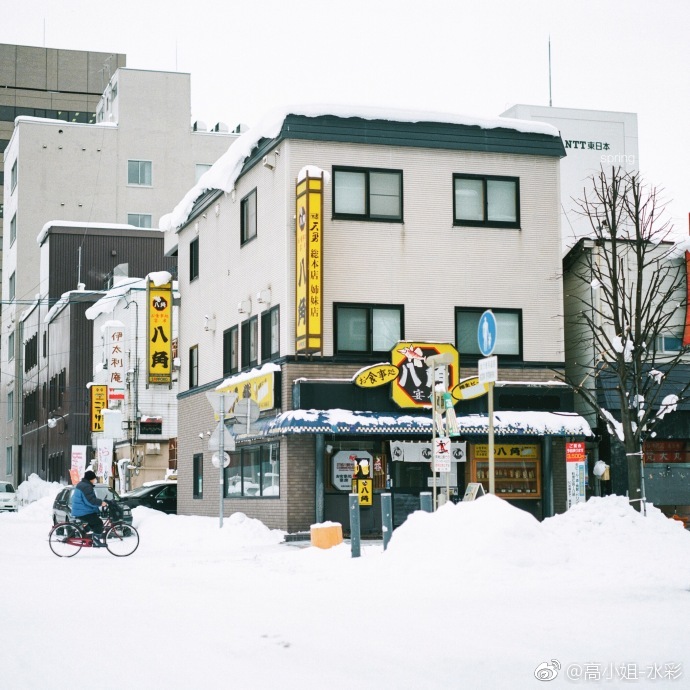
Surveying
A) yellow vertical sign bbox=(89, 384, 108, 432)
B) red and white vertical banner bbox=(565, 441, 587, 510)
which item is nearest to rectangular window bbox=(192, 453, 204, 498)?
red and white vertical banner bbox=(565, 441, 587, 510)

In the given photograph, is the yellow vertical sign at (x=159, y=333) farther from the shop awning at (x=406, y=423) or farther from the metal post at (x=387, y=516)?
the metal post at (x=387, y=516)

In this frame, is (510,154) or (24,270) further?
(24,270)

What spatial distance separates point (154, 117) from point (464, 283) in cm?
4571

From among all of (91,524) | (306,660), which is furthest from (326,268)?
(306,660)

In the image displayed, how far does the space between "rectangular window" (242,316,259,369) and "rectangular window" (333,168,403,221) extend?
405 cm

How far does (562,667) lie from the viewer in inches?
355

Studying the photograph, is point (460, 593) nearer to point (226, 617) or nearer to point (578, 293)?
point (226, 617)

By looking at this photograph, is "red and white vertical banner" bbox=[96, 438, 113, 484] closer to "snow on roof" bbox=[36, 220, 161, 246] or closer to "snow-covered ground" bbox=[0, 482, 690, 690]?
"snow-covered ground" bbox=[0, 482, 690, 690]

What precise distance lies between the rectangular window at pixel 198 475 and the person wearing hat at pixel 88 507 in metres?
12.4

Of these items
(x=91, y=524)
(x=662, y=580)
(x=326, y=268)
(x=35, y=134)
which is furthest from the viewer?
(x=35, y=134)

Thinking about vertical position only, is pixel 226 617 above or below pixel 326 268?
below

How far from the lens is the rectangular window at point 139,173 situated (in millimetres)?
70125

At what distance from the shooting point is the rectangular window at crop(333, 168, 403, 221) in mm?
27938

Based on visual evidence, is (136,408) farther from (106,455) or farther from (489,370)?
(489,370)
